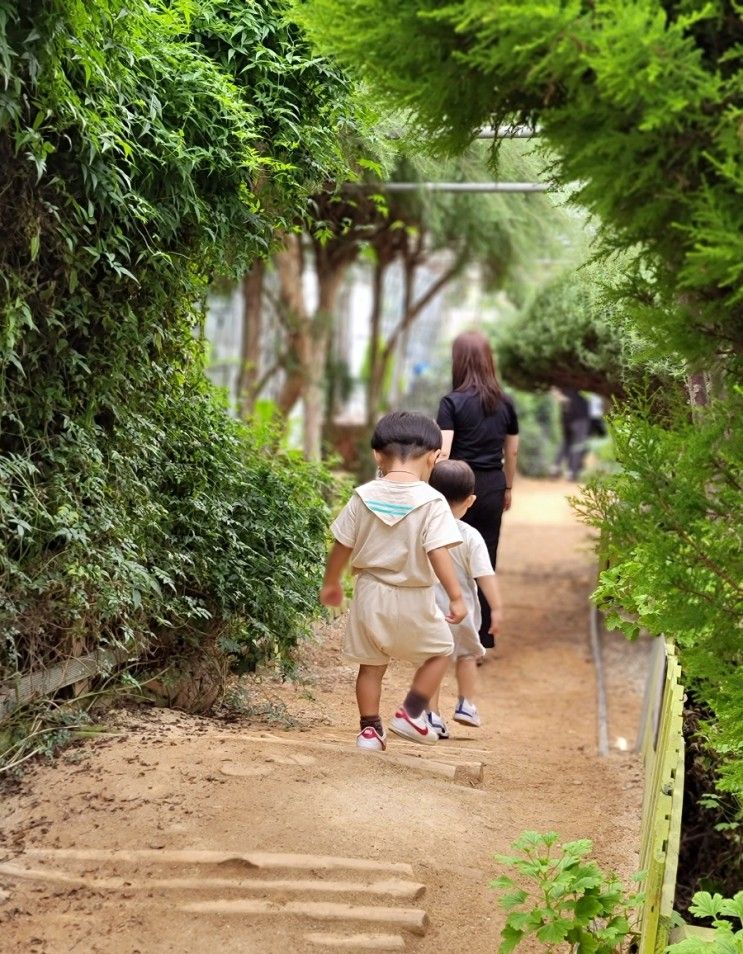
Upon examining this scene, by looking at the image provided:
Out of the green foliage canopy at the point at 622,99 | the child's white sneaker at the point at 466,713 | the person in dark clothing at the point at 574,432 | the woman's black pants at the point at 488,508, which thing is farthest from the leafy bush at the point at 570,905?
the person in dark clothing at the point at 574,432

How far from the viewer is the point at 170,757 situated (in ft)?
16.0

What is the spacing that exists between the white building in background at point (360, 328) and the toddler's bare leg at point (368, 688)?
743cm

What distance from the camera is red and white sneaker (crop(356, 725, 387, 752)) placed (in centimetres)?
522

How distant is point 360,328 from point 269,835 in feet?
89.3

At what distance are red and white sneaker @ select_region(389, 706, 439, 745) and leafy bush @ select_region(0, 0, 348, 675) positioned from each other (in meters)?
0.91

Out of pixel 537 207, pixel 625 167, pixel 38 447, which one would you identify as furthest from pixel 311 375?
pixel 625 167

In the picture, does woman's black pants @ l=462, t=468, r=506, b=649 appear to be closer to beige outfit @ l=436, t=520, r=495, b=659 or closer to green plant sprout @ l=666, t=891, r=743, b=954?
beige outfit @ l=436, t=520, r=495, b=659

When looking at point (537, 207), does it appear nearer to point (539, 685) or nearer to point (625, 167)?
point (539, 685)

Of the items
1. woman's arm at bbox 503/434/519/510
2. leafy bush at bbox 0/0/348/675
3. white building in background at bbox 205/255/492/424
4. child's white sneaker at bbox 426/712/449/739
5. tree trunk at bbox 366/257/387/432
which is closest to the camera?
leafy bush at bbox 0/0/348/675

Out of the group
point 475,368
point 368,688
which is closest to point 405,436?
point 368,688

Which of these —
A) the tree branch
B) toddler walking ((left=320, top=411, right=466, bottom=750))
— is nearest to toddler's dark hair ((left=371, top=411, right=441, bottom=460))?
toddler walking ((left=320, top=411, right=466, bottom=750))

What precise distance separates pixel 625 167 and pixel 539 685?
7.37 metres

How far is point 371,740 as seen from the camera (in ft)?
17.2

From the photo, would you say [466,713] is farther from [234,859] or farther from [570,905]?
[570,905]
